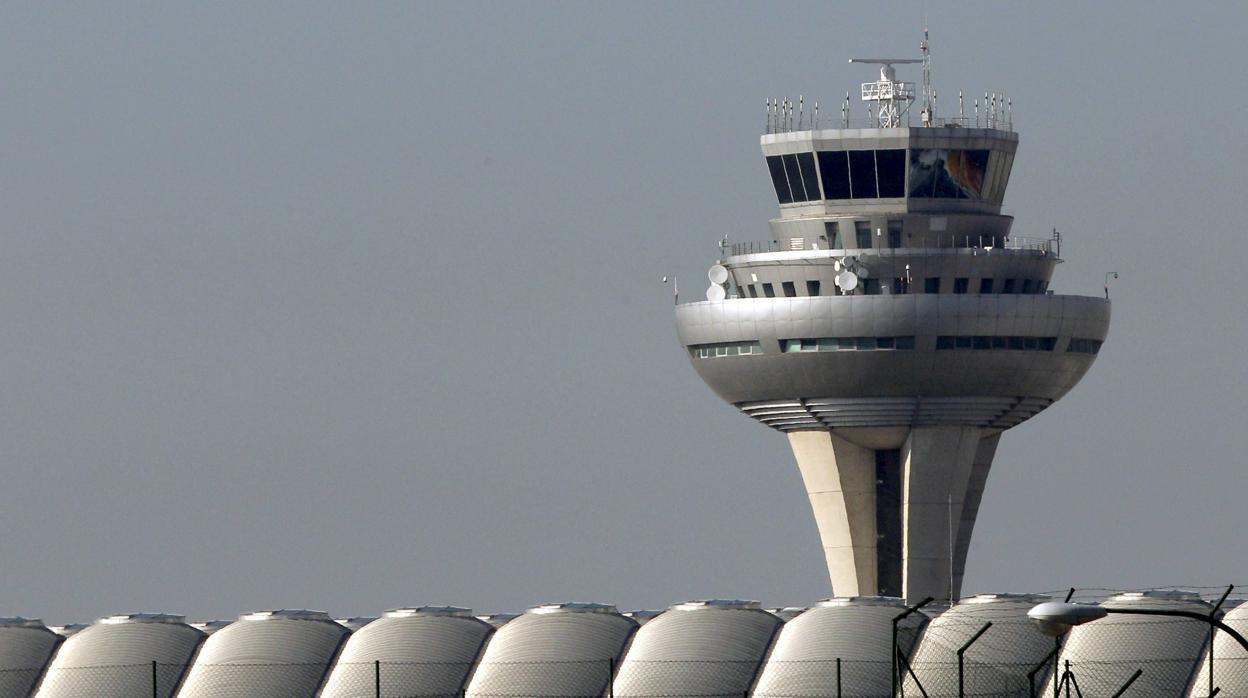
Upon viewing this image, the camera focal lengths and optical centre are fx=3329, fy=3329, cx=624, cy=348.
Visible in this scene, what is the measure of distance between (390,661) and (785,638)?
52.3ft

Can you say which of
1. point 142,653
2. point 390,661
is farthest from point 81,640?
point 390,661

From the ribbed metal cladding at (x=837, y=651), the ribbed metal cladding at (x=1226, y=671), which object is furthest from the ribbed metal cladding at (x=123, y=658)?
the ribbed metal cladding at (x=1226, y=671)

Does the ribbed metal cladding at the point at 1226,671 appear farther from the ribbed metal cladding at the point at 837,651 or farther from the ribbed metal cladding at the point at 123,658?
the ribbed metal cladding at the point at 123,658

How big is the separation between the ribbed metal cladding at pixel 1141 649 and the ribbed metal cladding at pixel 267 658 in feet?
102

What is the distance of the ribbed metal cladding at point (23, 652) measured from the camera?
137500mm

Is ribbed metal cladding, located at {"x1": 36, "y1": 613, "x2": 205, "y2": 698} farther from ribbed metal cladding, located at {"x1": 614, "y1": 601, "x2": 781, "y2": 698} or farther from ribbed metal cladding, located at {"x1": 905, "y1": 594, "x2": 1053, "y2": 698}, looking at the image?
ribbed metal cladding, located at {"x1": 905, "y1": 594, "x2": 1053, "y2": 698}

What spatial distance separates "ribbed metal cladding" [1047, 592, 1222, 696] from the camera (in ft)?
407

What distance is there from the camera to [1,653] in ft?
456

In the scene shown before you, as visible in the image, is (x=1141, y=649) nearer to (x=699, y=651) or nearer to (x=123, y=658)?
(x=699, y=651)

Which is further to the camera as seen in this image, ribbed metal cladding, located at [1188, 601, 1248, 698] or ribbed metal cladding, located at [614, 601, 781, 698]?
ribbed metal cladding, located at [614, 601, 781, 698]

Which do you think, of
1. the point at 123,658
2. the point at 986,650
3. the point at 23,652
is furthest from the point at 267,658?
the point at 986,650

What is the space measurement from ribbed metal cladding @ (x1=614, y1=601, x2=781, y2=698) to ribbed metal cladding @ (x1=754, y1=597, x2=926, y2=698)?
1018 millimetres

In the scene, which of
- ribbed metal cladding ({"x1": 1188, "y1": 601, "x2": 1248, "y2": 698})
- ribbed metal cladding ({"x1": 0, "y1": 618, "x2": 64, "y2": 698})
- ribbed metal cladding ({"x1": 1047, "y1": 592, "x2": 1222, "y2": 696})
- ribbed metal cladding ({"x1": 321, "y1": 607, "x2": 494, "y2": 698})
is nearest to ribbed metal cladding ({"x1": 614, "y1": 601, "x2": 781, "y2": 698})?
ribbed metal cladding ({"x1": 321, "y1": 607, "x2": 494, "y2": 698})

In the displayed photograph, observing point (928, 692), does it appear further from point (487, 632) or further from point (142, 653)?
point (142, 653)
